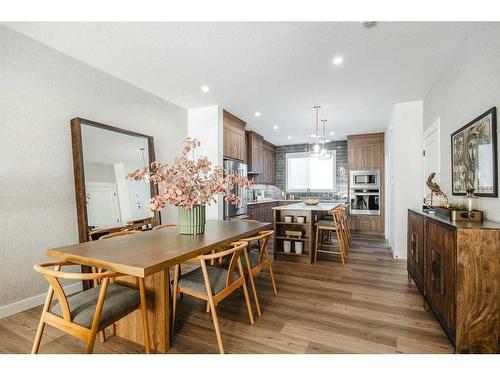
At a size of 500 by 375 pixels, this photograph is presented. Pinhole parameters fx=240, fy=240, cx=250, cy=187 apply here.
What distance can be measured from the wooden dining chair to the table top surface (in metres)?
0.09

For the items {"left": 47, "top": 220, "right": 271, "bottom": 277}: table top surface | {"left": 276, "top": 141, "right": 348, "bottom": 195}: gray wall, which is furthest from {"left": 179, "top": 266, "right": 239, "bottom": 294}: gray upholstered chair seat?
{"left": 276, "top": 141, "right": 348, "bottom": 195}: gray wall

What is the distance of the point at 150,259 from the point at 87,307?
484 mm

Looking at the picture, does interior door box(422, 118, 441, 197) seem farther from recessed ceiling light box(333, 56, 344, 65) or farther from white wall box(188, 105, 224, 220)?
white wall box(188, 105, 224, 220)

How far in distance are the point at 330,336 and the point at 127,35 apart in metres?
3.17

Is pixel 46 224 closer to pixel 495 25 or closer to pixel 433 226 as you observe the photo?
pixel 433 226

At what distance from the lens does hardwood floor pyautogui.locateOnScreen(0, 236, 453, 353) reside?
1.71 meters

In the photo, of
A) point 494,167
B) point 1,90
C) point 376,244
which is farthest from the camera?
point 376,244

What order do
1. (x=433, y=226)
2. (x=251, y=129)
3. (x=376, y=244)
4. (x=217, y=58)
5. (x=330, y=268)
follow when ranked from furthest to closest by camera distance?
(x=251, y=129)
(x=376, y=244)
(x=330, y=268)
(x=217, y=58)
(x=433, y=226)

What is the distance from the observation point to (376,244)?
16.2 feet

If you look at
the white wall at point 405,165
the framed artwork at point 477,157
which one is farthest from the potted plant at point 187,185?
the white wall at point 405,165

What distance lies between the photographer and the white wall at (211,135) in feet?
13.8

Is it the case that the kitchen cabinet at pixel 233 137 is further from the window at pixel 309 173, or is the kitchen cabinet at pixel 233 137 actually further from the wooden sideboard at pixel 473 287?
the wooden sideboard at pixel 473 287

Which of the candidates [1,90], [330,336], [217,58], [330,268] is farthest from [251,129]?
[330,336]

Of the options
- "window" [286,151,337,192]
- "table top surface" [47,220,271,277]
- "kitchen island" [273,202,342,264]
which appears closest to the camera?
"table top surface" [47,220,271,277]
